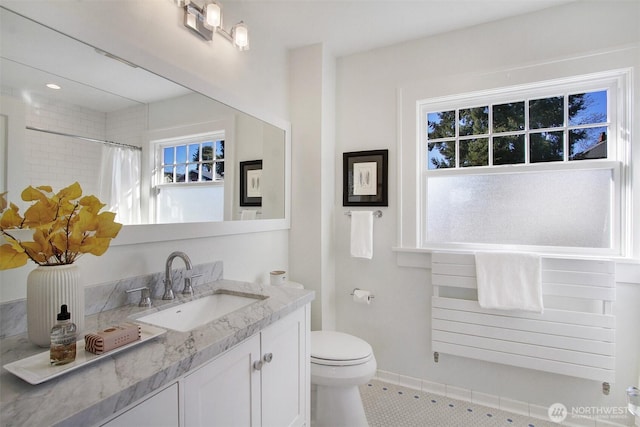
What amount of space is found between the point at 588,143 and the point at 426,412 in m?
1.89

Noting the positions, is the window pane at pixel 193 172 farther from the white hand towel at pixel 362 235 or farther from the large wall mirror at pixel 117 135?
the white hand towel at pixel 362 235

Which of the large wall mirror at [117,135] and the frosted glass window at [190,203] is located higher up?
the large wall mirror at [117,135]

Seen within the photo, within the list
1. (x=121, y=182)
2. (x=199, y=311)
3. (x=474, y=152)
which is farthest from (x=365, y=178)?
(x=121, y=182)

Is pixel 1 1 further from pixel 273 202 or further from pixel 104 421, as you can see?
pixel 273 202

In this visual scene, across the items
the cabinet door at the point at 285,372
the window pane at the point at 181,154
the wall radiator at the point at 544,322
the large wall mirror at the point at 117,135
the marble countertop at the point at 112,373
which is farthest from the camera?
the wall radiator at the point at 544,322

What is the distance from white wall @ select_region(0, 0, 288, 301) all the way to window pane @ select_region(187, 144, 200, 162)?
28 centimetres

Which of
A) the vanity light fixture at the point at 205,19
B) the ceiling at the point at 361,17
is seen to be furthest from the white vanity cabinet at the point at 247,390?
the ceiling at the point at 361,17

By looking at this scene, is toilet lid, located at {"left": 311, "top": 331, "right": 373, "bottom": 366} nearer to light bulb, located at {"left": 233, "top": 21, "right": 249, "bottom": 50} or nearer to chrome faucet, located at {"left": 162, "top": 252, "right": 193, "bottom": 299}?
chrome faucet, located at {"left": 162, "top": 252, "right": 193, "bottom": 299}

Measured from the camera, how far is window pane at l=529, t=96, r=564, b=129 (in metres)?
1.89

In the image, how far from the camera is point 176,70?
4.52 feet

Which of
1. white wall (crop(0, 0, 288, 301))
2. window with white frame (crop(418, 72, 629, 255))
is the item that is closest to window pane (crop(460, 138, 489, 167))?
window with white frame (crop(418, 72, 629, 255))

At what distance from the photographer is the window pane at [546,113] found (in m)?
1.89

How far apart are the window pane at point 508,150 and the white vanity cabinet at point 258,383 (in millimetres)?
1596

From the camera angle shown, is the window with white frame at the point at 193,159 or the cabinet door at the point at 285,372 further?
the window with white frame at the point at 193,159
